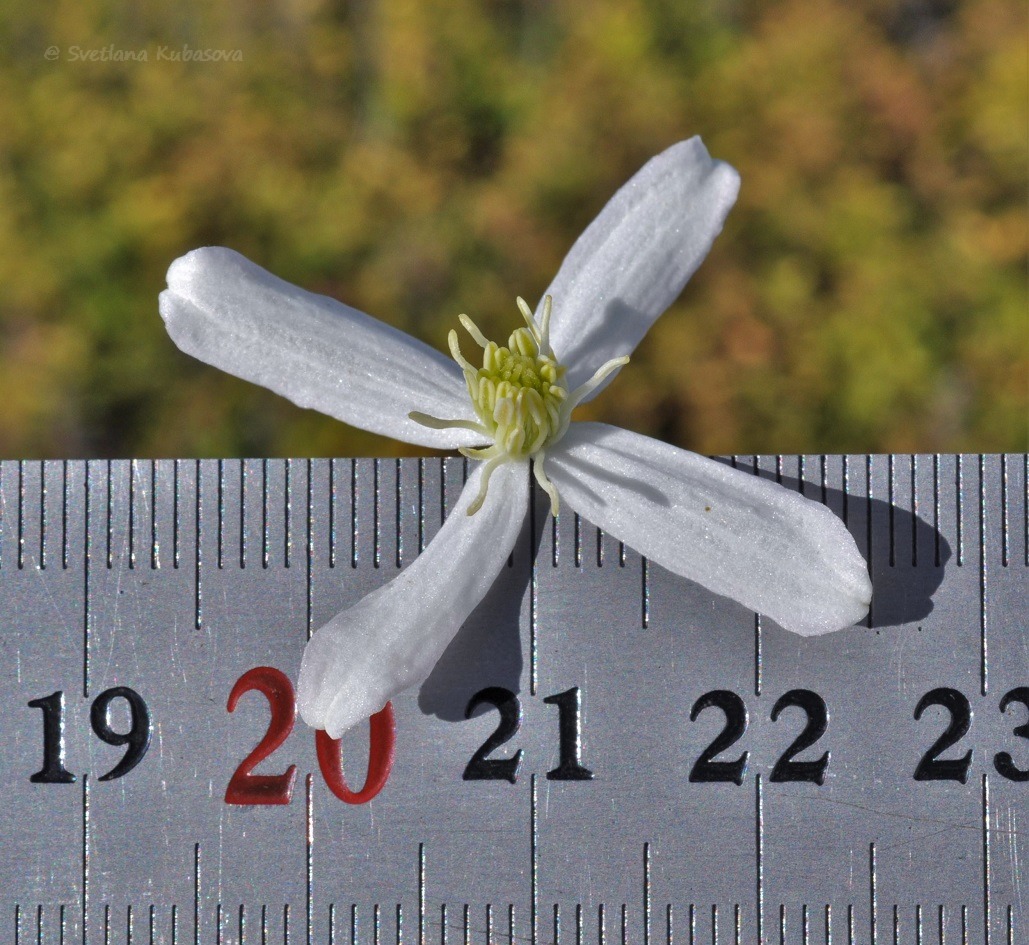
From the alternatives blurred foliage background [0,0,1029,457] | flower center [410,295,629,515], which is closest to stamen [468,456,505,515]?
flower center [410,295,629,515]

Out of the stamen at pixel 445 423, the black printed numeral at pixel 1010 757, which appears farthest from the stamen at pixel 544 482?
the black printed numeral at pixel 1010 757

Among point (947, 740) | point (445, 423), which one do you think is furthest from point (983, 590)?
point (445, 423)

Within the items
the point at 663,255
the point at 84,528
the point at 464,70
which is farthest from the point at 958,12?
the point at 84,528

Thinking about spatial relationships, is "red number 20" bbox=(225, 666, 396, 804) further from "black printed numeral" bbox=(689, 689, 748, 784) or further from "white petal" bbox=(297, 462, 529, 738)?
"black printed numeral" bbox=(689, 689, 748, 784)

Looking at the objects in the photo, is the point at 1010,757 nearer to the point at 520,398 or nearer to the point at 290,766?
the point at 520,398

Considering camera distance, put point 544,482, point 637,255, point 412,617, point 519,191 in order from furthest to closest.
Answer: point 519,191 → point 637,255 → point 544,482 → point 412,617

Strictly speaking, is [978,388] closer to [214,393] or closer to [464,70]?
[464,70]
